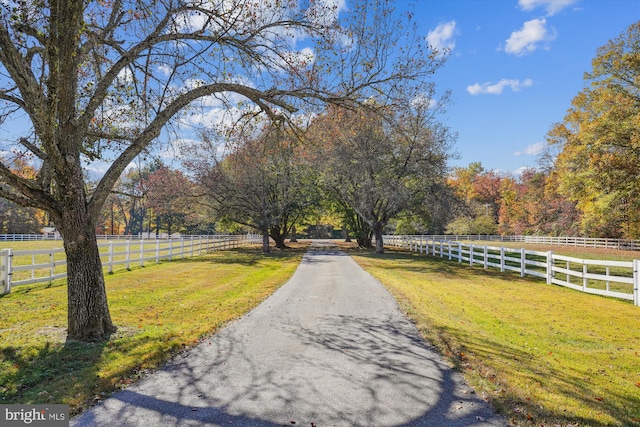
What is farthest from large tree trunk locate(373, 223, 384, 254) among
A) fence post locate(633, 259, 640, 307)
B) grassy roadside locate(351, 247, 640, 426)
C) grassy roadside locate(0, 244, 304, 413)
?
fence post locate(633, 259, 640, 307)

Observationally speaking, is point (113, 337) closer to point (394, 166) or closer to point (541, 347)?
point (541, 347)

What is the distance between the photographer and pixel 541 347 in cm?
635

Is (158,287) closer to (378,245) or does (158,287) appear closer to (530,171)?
(378,245)

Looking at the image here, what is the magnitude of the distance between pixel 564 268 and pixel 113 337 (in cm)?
1874

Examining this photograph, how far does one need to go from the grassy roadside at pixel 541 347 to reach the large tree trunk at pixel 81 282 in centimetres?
555

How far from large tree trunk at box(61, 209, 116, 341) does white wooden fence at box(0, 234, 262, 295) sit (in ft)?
18.5

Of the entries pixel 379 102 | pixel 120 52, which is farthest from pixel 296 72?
pixel 120 52

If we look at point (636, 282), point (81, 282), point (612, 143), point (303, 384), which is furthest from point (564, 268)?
point (81, 282)

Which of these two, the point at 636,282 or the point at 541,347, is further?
the point at 636,282

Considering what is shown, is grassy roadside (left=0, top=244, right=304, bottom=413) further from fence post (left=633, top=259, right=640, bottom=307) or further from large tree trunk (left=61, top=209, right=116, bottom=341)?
fence post (left=633, top=259, right=640, bottom=307)

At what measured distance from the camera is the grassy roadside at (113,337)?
4.52 metres

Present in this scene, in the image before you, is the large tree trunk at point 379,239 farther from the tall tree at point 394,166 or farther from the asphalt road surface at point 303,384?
the asphalt road surface at point 303,384

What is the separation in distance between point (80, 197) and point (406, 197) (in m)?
21.7

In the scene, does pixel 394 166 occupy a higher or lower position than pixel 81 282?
higher
